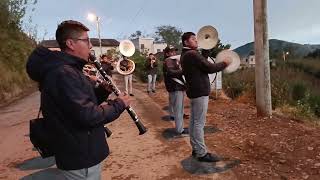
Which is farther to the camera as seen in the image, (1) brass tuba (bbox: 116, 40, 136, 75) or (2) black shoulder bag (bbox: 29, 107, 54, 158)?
(1) brass tuba (bbox: 116, 40, 136, 75)

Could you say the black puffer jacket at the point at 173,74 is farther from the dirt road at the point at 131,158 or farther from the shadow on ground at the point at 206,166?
the shadow on ground at the point at 206,166

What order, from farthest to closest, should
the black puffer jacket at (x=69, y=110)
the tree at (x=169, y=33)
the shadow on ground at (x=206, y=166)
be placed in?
the tree at (x=169, y=33) → the shadow on ground at (x=206, y=166) → the black puffer jacket at (x=69, y=110)

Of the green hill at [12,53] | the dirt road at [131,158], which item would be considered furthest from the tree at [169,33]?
the dirt road at [131,158]

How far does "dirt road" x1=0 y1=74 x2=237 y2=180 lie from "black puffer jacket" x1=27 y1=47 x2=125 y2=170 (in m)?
2.96

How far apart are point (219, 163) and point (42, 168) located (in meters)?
2.84

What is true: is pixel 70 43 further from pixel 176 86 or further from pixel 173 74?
pixel 176 86

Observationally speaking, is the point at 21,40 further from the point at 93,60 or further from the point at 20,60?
the point at 93,60

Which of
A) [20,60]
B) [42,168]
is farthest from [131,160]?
[20,60]

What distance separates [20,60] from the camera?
86.9 ft

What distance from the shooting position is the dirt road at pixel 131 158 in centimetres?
620

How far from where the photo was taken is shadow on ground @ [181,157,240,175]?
6.02m

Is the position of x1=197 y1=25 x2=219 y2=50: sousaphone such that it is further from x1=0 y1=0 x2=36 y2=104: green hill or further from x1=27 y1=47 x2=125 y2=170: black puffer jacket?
x1=0 y1=0 x2=36 y2=104: green hill

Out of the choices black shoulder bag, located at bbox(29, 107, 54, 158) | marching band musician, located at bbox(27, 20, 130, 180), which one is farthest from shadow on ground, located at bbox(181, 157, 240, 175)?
black shoulder bag, located at bbox(29, 107, 54, 158)

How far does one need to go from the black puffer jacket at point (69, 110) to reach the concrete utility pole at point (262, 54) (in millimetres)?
6413
